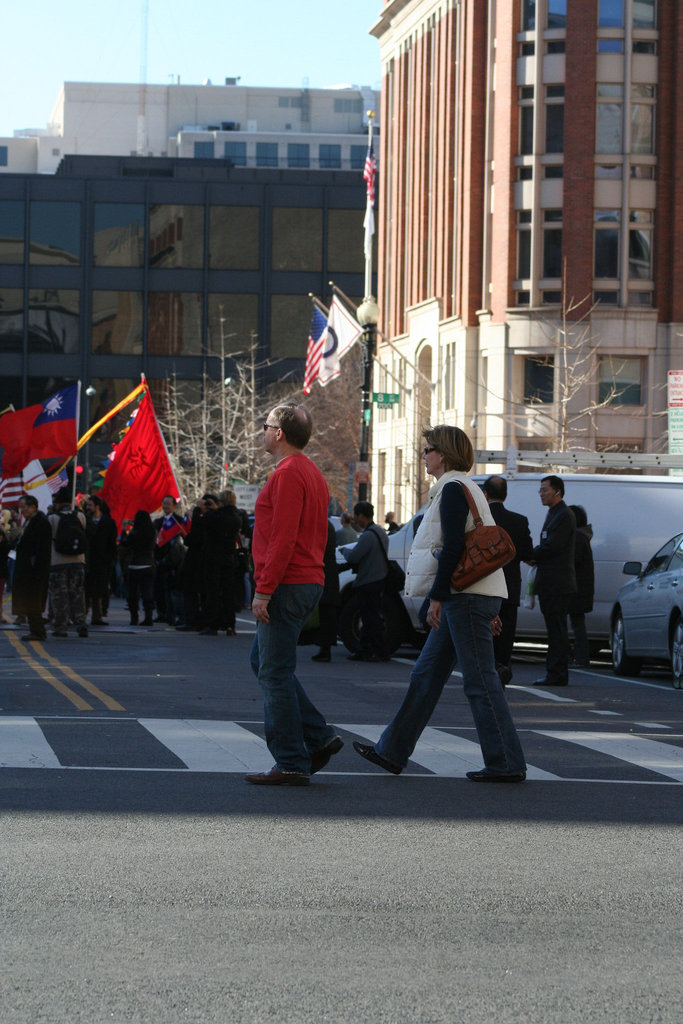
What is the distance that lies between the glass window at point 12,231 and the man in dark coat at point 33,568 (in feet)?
174

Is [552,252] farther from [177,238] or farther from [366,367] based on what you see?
[177,238]

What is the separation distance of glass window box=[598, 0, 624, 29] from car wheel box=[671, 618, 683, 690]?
41.9 meters

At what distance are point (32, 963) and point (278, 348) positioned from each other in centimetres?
6703

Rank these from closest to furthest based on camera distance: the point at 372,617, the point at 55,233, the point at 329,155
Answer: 1. the point at 372,617
2. the point at 55,233
3. the point at 329,155

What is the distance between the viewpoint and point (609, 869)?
6.53m

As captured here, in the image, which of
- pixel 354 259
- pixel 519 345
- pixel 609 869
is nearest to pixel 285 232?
pixel 354 259

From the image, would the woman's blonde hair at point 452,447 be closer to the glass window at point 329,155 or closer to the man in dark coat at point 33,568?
the man in dark coat at point 33,568

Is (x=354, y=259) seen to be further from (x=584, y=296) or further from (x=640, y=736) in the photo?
(x=640, y=736)

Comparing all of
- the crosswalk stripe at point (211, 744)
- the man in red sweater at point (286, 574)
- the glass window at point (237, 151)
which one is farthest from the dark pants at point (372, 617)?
the glass window at point (237, 151)

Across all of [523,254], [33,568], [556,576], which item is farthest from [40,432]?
[523,254]

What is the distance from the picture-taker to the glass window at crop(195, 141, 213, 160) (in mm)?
117062

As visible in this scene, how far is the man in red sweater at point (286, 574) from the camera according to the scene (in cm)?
806

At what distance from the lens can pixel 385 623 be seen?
19047 millimetres

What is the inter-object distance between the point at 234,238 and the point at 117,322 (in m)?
6.35
